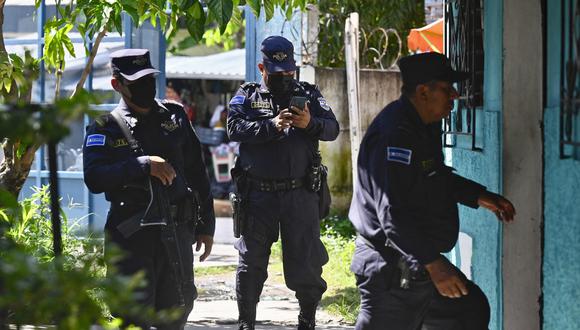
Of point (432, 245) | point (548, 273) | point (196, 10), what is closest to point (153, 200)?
point (196, 10)

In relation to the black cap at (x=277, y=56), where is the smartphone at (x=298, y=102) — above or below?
below

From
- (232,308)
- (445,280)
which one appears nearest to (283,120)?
(445,280)

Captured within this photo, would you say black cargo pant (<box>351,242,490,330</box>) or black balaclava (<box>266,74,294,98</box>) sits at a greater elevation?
black balaclava (<box>266,74,294,98</box>)

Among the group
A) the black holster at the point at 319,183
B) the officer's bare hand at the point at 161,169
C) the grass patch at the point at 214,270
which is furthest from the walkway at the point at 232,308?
the officer's bare hand at the point at 161,169

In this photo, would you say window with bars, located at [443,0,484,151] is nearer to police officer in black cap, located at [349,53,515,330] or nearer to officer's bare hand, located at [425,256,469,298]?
police officer in black cap, located at [349,53,515,330]

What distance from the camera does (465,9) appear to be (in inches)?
258

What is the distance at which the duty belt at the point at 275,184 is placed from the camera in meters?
6.69

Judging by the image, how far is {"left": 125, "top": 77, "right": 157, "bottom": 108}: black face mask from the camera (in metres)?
5.52

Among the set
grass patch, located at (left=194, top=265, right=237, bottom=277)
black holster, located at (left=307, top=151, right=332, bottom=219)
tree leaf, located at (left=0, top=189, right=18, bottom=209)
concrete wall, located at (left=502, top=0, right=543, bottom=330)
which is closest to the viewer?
tree leaf, located at (left=0, top=189, right=18, bottom=209)

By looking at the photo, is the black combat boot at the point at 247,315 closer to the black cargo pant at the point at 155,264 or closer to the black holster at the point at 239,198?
the black holster at the point at 239,198

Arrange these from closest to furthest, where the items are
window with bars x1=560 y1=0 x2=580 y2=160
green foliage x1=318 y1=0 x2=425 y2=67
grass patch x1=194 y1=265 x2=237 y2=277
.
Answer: window with bars x1=560 y1=0 x2=580 y2=160 < grass patch x1=194 y1=265 x2=237 y2=277 < green foliage x1=318 y1=0 x2=425 y2=67

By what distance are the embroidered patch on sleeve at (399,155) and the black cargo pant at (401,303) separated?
45 cm

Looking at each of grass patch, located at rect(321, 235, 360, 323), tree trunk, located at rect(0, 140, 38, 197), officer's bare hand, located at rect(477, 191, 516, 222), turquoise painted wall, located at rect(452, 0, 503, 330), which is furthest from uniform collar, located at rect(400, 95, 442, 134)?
grass patch, located at rect(321, 235, 360, 323)

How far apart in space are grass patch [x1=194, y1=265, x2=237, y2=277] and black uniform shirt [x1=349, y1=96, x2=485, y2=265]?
5.80 metres
